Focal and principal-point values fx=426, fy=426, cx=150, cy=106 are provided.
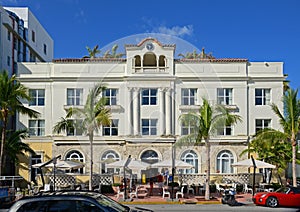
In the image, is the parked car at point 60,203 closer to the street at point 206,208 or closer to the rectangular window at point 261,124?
the street at point 206,208

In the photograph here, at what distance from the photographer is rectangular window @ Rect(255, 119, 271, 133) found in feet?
113

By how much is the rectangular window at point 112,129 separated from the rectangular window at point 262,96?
11511 mm

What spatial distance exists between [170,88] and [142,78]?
2.36 metres

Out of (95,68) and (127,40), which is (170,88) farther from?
(127,40)

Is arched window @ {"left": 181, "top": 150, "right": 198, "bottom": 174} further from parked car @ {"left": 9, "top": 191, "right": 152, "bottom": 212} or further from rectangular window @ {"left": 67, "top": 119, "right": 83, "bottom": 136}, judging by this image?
parked car @ {"left": 9, "top": 191, "right": 152, "bottom": 212}

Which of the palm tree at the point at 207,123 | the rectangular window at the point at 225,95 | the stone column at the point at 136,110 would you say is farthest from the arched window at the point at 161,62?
the palm tree at the point at 207,123

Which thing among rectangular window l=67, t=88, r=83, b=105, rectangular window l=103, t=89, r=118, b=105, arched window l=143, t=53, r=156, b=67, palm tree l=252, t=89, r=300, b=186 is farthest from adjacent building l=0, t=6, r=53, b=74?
palm tree l=252, t=89, r=300, b=186

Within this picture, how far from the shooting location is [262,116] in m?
34.3

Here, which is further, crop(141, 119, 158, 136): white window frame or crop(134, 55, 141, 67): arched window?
crop(134, 55, 141, 67): arched window

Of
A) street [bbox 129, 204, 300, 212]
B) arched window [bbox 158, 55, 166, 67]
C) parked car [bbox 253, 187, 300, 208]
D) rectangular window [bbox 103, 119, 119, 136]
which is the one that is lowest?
street [bbox 129, 204, 300, 212]

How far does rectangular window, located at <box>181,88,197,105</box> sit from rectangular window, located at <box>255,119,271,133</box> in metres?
5.40

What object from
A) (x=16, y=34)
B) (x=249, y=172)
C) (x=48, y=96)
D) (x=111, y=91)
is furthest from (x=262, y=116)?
(x=16, y=34)

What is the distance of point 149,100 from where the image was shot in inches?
1340

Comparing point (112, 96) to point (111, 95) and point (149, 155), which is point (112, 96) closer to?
point (111, 95)
